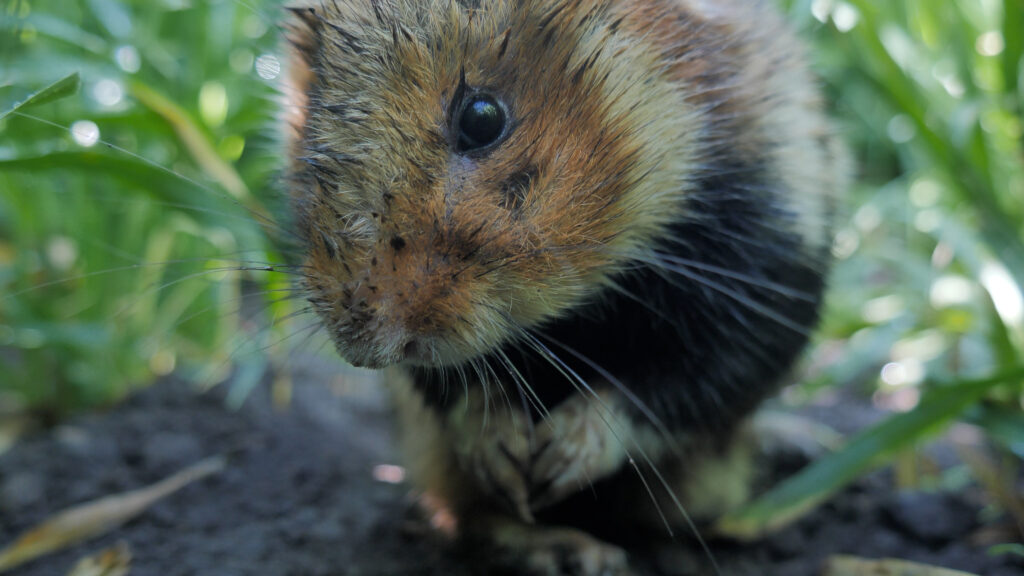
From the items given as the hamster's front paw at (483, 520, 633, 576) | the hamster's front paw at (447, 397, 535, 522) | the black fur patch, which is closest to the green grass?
the hamster's front paw at (447, 397, 535, 522)

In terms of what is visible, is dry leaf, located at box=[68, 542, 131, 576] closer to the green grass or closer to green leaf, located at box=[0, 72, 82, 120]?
the green grass

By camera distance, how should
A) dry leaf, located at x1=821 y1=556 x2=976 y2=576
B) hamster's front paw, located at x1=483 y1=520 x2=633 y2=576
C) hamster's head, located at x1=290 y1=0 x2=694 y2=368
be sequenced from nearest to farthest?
hamster's head, located at x1=290 y1=0 x2=694 y2=368
dry leaf, located at x1=821 y1=556 x2=976 y2=576
hamster's front paw, located at x1=483 y1=520 x2=633 y2=576

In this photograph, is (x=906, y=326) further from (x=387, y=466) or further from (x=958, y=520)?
(x=387, y=466)

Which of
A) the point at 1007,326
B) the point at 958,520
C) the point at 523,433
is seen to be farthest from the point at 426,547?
the point at 1007,326

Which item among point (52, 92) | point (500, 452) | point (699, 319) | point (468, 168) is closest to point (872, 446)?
point (699, 319)

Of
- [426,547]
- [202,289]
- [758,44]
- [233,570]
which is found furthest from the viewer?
[202,289]

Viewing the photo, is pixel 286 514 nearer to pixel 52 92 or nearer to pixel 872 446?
pixel 52 92
